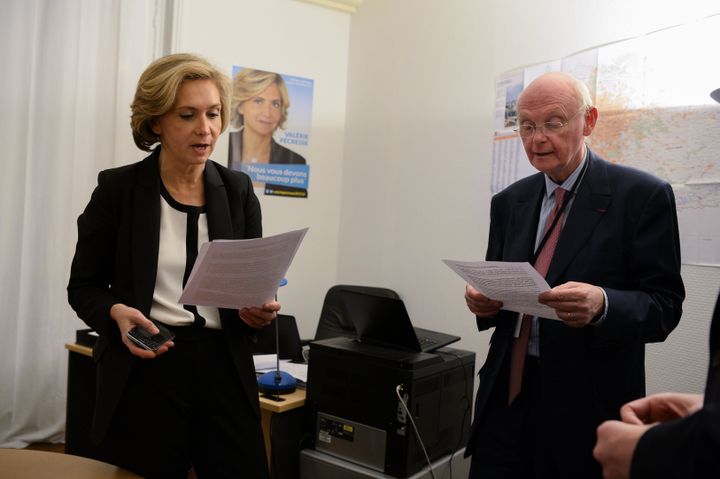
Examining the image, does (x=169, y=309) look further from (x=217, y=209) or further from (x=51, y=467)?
(x=51, y=467)

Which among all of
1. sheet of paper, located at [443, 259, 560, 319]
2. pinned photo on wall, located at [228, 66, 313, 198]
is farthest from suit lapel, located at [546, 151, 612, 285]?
pinned photo on wall, located at [228, 66, 313, 198]

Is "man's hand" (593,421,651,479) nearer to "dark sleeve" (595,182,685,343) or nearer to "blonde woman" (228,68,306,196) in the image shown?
"dark sleeve" (595,182,685,343)

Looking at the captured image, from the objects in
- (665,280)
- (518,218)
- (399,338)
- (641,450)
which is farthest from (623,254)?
(399,338)

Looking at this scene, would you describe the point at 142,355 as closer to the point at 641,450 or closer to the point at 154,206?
the point at 154,206

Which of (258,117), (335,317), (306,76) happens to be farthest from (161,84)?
(306,76)

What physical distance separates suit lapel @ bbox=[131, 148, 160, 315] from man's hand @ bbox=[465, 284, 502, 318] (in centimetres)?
82

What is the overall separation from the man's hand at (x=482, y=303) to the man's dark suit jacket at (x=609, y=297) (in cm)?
13

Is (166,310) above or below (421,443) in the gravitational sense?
above

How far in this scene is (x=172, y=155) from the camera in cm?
159

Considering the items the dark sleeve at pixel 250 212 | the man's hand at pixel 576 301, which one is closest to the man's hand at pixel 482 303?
the man's hand at pixel 576 301

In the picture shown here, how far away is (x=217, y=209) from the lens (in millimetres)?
1550

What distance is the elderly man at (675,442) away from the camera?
75cm

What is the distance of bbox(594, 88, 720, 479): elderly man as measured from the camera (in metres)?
0.75

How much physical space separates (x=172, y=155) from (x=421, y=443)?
4.38 ft
